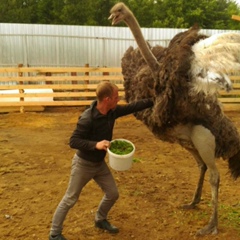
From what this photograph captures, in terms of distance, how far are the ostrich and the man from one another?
0.25m

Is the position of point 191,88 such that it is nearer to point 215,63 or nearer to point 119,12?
point 215,63

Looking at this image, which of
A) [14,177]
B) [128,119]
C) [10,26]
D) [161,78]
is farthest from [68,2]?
[161,78]

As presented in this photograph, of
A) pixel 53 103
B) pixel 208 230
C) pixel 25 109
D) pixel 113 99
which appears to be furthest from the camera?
pixel 53 103

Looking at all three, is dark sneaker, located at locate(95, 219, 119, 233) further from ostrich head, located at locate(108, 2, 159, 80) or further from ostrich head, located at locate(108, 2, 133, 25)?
ostrich head, located at locate(108, 2, 133, 25)

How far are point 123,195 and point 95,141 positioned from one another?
5.72ft

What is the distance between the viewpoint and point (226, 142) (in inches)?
157

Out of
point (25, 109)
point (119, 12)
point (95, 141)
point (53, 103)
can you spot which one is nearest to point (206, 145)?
point (95, 141)

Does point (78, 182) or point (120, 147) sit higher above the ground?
point (120, 147)

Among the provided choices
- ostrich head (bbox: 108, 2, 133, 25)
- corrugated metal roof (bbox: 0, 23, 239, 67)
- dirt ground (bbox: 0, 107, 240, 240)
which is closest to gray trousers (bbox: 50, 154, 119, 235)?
dirt ground (bbox: 0, 107, 240, 240)

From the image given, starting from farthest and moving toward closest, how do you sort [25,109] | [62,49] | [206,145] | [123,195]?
[62,49]
[25,109]
[123,195]
[206,145]

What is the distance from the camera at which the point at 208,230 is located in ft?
13.7

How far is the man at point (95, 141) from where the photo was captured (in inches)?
137

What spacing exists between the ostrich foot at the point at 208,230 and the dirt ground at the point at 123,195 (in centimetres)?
6

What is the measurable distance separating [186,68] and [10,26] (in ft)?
41.2
